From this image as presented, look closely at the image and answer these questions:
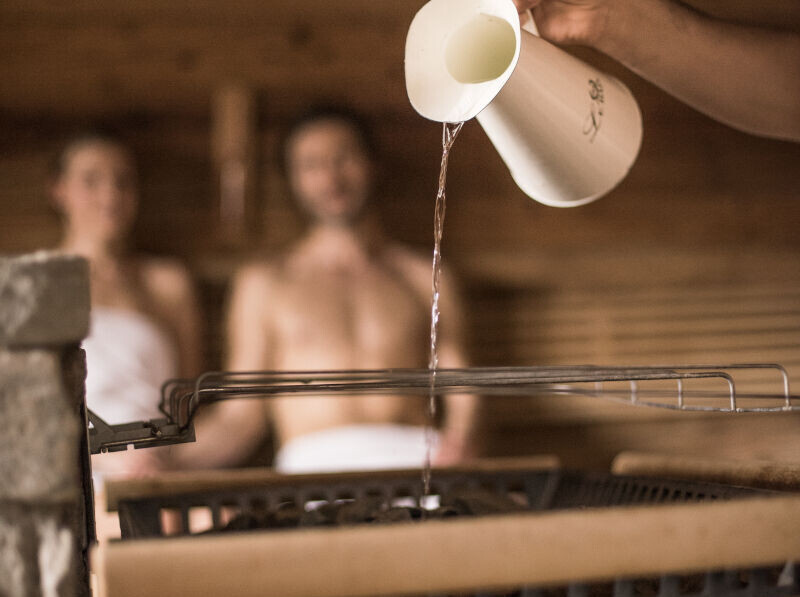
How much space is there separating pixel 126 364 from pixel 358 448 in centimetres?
60

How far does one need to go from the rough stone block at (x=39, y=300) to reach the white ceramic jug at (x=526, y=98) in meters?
0.38

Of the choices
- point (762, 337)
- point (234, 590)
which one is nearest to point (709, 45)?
point (234, 590)

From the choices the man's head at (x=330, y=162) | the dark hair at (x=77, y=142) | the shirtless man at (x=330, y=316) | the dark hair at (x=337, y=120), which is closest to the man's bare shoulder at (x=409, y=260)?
the shirtless man at (x=330, y=316)

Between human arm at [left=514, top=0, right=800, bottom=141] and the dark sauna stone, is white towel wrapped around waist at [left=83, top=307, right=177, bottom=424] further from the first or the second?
human arm at [left=514, top=0, right=800, bottom=141]

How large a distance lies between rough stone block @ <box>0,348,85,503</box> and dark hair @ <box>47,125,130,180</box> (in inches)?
65.5

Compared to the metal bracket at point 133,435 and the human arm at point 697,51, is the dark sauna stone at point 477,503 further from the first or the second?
the human arm at point 697,51

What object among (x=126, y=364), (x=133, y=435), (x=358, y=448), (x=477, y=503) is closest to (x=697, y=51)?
(x=477, y=503)

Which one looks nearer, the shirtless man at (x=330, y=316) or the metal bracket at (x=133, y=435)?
the metal bracket at (x=133, y=435)

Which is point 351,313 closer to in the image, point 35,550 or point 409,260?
point 409,260

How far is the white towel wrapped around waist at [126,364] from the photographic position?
1.77 m

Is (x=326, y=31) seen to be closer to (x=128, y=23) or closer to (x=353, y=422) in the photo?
(x=128, y=23)

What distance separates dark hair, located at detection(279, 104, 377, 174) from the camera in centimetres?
199

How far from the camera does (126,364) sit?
1809 millimetres

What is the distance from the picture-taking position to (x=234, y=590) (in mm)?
428
